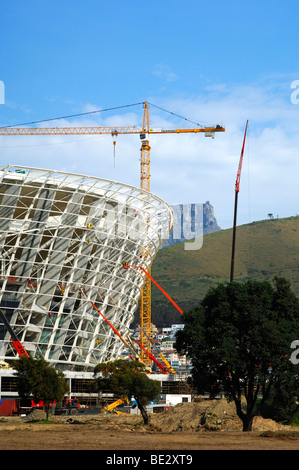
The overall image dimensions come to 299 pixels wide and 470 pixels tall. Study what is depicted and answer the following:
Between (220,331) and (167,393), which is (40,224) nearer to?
(167,393)

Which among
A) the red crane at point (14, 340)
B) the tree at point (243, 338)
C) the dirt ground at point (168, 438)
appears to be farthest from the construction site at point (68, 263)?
the tree at point (243, 338)

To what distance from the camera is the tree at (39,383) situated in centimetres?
5347

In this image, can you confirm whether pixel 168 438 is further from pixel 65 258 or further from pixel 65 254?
pixel 65 258

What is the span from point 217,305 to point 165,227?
4424 centimetres

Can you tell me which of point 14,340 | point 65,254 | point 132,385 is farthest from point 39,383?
point 65,254

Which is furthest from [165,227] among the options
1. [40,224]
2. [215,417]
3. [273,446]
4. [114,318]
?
[273,446]

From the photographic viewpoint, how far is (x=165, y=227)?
8894cm

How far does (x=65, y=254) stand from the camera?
255ft

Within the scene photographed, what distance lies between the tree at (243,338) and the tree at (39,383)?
1421 cm

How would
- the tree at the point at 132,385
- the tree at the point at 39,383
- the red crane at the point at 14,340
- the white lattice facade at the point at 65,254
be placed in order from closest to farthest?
the tree at the point at 132,385 → the tree at the point at 39,383 → the red crane at the point at 14,340 → the white lattice facade at the point at 65,254

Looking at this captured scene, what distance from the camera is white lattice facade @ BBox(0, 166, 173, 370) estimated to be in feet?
246

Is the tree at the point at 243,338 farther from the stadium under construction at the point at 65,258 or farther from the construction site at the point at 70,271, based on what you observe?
the stadium under construction at the point at 65,258

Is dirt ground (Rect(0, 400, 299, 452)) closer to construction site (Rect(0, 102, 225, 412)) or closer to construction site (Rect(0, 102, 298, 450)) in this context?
construction site (Rect(0, 102, 298, 450))
